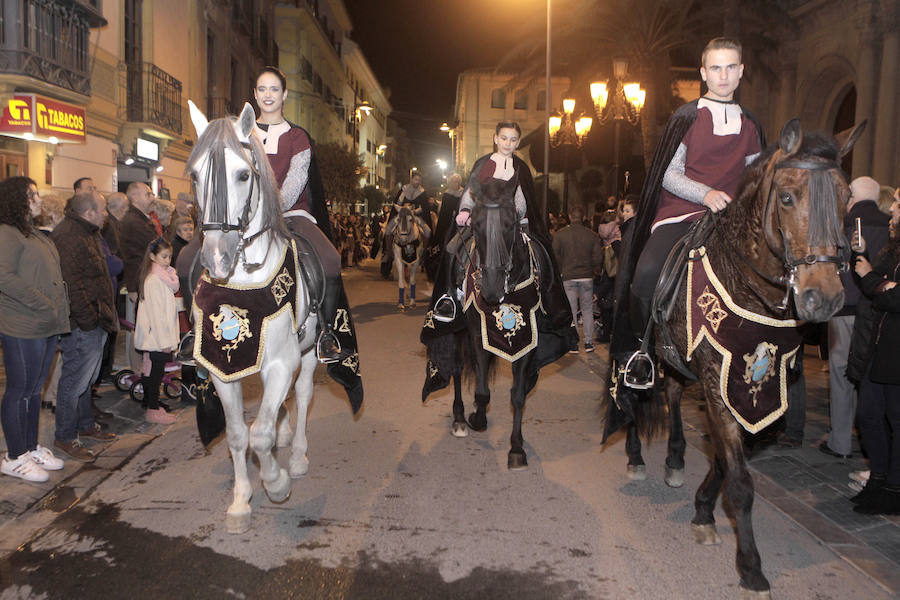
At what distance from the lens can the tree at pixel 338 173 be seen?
35.4m

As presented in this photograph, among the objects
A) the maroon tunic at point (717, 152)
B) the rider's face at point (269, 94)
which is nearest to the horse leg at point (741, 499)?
the maroon tunic at point (717, 152)

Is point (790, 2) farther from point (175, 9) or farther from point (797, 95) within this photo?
point (175, 9)

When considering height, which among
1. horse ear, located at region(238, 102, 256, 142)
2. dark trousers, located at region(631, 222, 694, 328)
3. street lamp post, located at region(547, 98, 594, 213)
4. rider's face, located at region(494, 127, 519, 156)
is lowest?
dark trousers, located at region(631, 222, 694, 328)

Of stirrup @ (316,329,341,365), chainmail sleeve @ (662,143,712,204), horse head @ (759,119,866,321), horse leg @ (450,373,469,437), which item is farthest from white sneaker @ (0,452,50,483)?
horse head @ (759,119,866,321)

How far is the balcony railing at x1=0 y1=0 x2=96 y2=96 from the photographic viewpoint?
12.3m

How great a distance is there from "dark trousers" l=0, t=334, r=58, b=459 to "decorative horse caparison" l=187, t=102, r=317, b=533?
1.88 m

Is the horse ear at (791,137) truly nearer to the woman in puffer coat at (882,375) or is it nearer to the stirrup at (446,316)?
the woman in puffer coat at (882,375)

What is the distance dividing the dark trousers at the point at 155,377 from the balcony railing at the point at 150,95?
39.1 ft

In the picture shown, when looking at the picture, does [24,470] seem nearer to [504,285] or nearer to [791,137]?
[504,285]

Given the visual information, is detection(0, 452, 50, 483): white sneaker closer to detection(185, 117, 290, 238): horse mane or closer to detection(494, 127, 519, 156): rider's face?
detection(185, 117, 290, 238): horse mane

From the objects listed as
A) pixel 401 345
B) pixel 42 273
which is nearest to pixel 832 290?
pixel 42 273

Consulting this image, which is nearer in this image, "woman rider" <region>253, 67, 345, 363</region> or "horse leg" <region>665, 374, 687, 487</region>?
"woman rider" <region>253, 67, 345, 363</region>

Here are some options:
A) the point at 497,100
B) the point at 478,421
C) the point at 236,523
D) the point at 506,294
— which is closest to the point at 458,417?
the point at 478,421

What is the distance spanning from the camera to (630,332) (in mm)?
5383
